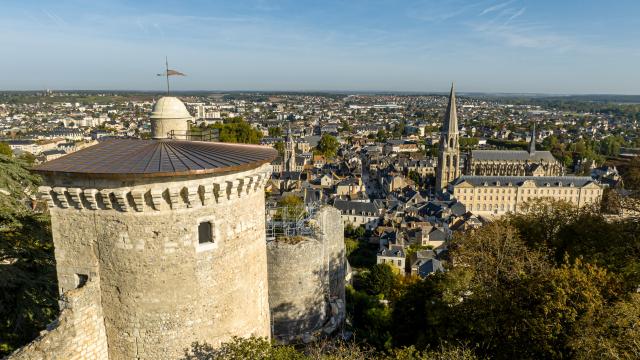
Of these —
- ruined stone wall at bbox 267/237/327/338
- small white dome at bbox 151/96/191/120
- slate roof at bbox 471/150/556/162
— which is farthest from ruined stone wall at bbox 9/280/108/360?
slate roof at bbox 471/150/556/162

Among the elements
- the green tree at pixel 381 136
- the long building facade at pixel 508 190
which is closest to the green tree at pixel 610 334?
the long building facade at pixel 508 190

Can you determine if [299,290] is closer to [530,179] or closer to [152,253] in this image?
[152,253]

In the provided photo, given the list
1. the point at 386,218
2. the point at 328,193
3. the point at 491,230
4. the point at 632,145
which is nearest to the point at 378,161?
the point at 328,193

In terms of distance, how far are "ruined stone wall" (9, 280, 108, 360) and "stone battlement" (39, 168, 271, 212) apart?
178cm

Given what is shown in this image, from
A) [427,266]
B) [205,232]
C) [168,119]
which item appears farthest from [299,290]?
[427,266]

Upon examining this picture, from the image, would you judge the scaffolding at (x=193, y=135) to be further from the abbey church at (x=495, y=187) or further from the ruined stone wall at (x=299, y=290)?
the abbey church at (x=495, y=187)

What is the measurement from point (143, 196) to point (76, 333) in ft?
10.3

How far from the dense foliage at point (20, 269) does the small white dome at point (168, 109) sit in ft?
19.3

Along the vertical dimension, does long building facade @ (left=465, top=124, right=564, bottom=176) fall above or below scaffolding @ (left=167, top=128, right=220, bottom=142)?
below

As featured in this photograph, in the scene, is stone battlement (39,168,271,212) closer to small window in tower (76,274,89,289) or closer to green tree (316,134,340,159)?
small window in tower (76,274,89,289)

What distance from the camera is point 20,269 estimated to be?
1461cm

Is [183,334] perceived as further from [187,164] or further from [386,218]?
[386,218]

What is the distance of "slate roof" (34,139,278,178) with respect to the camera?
889cm

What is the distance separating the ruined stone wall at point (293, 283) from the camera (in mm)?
18000
